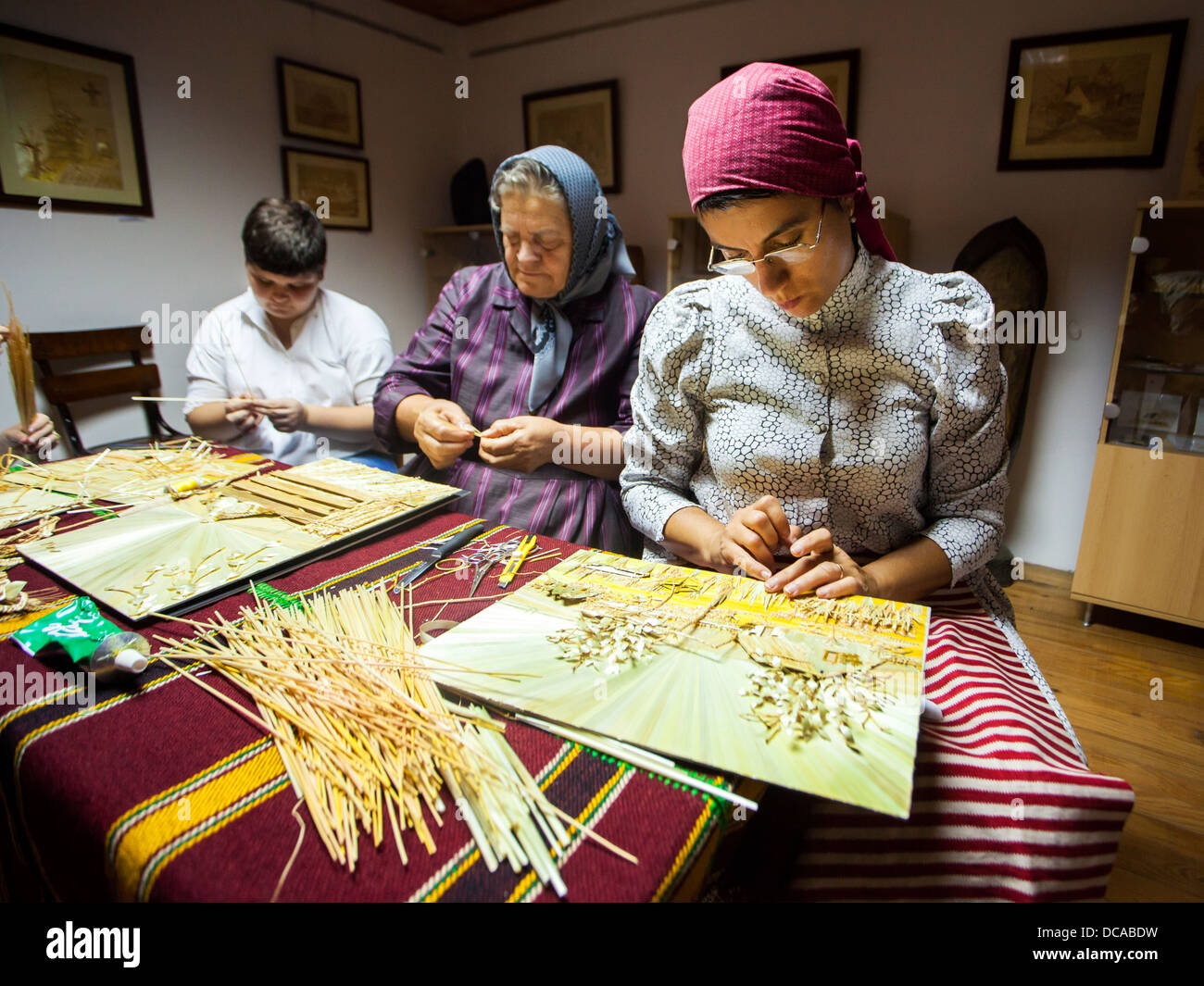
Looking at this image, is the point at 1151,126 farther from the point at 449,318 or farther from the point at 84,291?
the point at 84,291

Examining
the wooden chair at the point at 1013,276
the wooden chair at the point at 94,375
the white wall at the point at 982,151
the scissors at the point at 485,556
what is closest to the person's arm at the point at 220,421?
the wooden chair at the point at 94,375

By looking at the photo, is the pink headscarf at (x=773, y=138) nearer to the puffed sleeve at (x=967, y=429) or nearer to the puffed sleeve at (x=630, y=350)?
the puffed sleeve at (x=967, y=429)

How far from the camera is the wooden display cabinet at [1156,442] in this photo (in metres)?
2.56

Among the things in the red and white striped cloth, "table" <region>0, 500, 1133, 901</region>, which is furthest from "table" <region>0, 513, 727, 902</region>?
the red and white striped cloth

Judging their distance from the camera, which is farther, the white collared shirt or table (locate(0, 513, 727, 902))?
the white collared shirt

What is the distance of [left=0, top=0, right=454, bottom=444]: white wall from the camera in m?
2.85

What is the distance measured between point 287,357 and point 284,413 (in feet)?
1.43

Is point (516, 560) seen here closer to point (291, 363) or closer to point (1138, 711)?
point (291, 363)

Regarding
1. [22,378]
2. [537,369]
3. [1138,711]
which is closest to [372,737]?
[537,369]

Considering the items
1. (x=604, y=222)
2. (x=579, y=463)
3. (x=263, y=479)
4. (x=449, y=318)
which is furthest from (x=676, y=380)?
(x=263, y=479)

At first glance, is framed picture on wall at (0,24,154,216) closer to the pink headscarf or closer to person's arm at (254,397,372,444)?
person's arm at (254,397,372,444)

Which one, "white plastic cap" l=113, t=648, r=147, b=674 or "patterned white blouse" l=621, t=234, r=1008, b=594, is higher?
"patterned white blouse" l=621, t=234, r=1008, b=594

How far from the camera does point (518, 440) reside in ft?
4.80

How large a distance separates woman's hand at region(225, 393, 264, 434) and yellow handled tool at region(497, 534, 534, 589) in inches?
53.9
